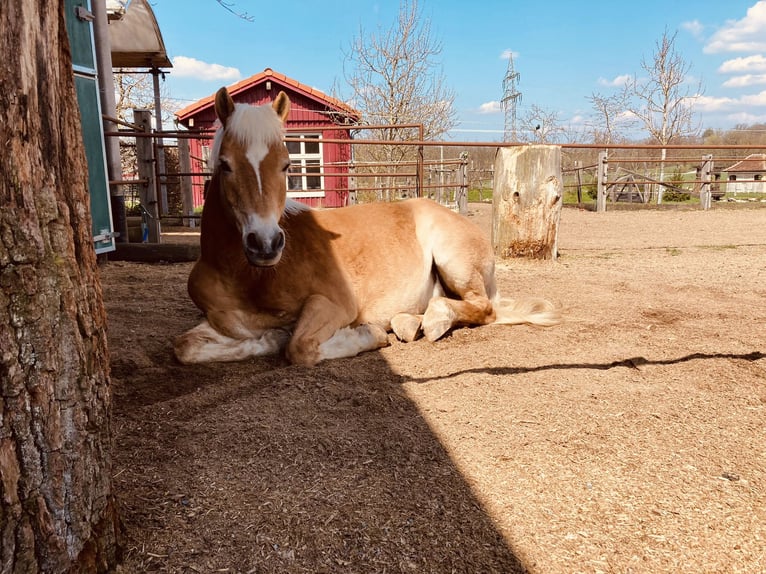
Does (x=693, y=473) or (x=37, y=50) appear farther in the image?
(x=693, y=473)

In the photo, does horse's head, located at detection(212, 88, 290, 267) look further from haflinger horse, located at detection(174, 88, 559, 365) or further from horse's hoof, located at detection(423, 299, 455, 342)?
horse's hoof, located at detection(423, 299, 455, 342)

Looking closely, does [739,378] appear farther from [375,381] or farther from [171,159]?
[171,159]

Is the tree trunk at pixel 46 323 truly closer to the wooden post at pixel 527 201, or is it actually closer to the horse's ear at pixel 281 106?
the horse's ear at pixel 281 106

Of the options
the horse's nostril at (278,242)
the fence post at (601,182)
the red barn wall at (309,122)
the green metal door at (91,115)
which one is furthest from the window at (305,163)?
the horse's nostril at (278,242)

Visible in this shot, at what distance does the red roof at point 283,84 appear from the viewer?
15.7 m

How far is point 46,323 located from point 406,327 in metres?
2.48

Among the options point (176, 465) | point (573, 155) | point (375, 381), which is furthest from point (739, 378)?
point (573, 155)

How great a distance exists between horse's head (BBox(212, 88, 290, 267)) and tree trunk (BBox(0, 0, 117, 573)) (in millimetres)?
1276

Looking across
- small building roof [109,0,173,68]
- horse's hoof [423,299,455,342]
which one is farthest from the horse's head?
small building roof [109,0,173,68]

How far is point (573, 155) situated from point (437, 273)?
35.8 meters

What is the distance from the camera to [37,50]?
1061 mm

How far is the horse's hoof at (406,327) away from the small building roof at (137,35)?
8981 mm

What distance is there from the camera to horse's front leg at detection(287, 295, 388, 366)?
287 cm

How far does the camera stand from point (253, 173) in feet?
8.47
